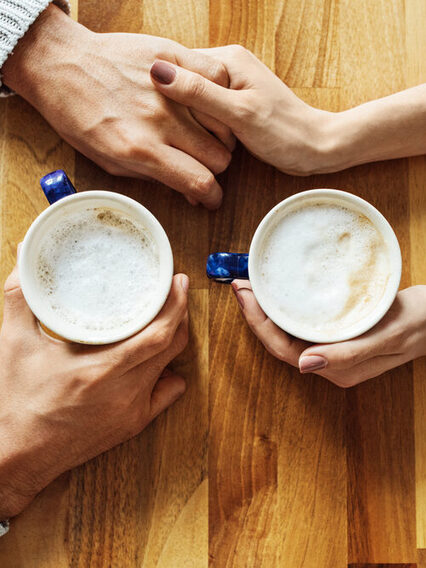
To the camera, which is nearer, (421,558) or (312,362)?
(312,362)

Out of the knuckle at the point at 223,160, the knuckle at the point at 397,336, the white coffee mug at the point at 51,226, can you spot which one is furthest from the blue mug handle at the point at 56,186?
the knuckle at the point at 397,336

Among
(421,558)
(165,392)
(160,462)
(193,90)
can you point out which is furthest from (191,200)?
(421,558)

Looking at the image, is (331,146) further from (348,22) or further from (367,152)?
(348,22)

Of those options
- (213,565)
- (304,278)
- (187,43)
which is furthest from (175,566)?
(187,43)

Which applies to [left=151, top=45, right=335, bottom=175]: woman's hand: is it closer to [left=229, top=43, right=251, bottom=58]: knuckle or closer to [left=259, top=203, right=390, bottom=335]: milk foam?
[left=229, top=43, right=251, bottom=58]: knuckle

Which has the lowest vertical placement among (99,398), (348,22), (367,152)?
(99,398)

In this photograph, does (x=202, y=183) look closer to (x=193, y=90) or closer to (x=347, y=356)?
(x=193, y=90)
